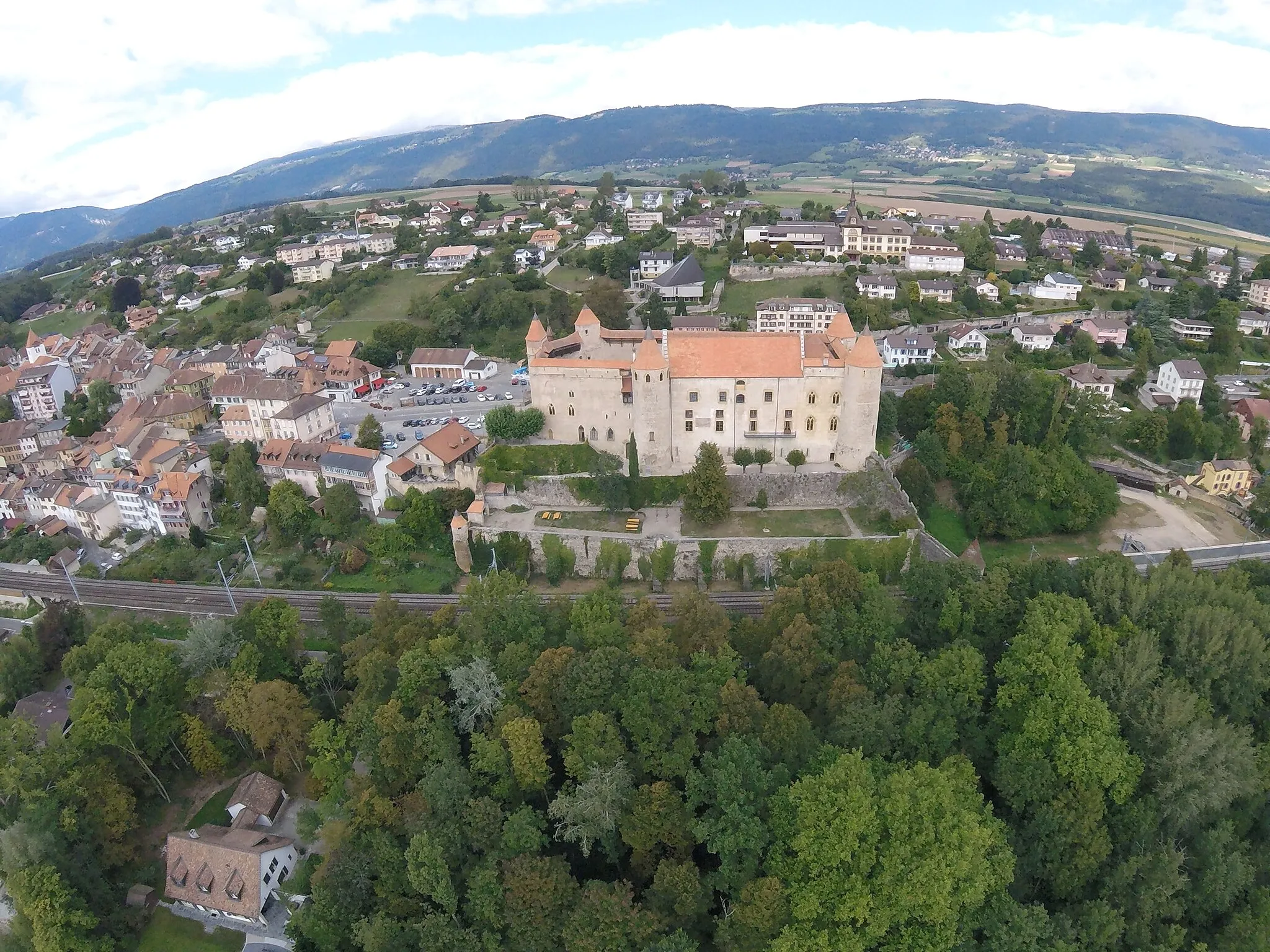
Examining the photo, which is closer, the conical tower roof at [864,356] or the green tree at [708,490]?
the green tree at [708,490]

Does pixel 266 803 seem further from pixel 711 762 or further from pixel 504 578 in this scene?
pixel 711 762

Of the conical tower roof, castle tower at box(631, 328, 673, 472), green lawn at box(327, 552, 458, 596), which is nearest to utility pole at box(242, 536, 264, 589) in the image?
green lawn at box(327, 552, 458, 596)

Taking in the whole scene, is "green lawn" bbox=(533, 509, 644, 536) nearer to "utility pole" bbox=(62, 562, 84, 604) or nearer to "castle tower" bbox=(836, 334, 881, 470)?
"castle tower" bbox=(836, 334, 881, 470)

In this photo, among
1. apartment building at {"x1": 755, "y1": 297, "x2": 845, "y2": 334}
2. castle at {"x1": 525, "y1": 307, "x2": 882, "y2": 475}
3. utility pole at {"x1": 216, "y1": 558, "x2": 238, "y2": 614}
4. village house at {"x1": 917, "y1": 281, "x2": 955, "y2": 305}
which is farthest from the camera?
village house at {"x1": 917, "y1": 281, "x2": 955, "y2": 305}

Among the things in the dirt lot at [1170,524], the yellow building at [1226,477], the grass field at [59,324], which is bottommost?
the dirt lot at [1170,524]

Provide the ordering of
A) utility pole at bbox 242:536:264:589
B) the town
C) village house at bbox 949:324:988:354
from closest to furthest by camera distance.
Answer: the town, utility pole at bbox 242:536:264:589, village house at bbox 949:324:988:354

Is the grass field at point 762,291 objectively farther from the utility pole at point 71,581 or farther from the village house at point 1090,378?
the utility pole at point 71,581

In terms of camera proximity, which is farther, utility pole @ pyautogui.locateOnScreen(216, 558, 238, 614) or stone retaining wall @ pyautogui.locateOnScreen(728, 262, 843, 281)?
stone retaining wall @ pyautogui.locateOnScreen(728, 262, 843, 281)

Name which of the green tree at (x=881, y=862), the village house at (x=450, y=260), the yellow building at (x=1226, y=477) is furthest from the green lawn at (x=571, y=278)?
the green tree at (x=881, y=862)
